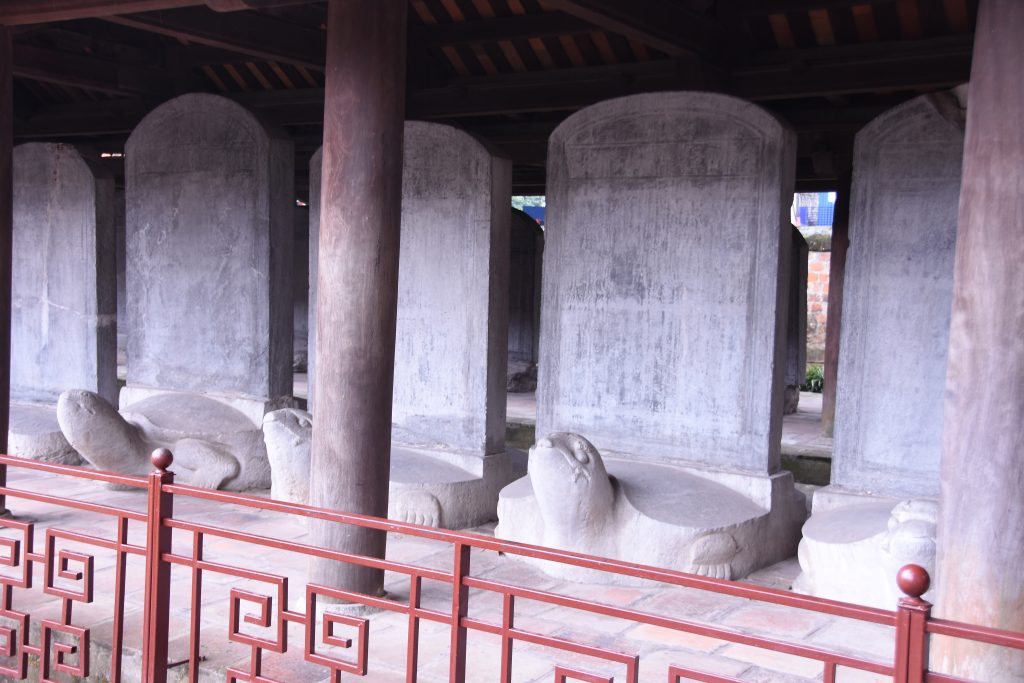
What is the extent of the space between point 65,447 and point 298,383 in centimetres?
533

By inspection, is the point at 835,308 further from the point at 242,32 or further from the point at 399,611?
the point at 399,611

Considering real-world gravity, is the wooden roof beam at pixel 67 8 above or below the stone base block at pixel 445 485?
above

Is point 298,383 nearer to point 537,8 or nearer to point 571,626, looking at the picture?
point 537,8

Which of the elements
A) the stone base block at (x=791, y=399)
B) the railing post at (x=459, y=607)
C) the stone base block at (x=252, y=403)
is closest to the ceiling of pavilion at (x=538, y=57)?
the stone base block at (x=252, y=403)

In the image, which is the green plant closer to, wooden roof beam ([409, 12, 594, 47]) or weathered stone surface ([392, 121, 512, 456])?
wooden roof beam ([409, 12, 594, 47])

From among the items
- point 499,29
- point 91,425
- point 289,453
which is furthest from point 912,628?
point 499,29

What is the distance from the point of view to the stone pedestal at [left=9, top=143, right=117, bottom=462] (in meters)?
7.58

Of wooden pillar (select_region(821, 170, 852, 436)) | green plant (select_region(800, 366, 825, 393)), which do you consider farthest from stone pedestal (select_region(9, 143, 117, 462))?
green plant (select_region(800, 366, 825, 393))

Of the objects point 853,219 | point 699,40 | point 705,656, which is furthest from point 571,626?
point 699,40

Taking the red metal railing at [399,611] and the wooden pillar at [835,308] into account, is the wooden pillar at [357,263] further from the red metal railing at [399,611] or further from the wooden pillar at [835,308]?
the wooden pillar at [835,308]

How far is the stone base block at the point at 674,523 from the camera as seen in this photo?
4.93 meters

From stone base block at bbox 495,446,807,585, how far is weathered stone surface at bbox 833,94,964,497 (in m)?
0.45

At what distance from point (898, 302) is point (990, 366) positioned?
2.20m

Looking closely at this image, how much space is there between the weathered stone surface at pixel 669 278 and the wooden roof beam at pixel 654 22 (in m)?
0.42
